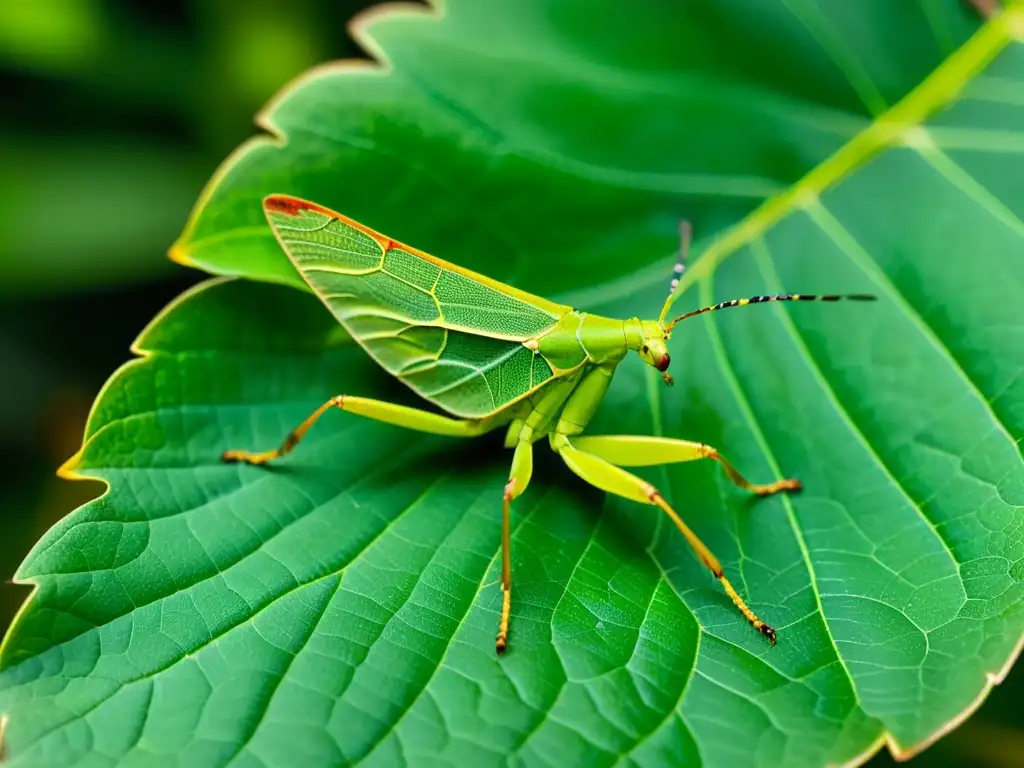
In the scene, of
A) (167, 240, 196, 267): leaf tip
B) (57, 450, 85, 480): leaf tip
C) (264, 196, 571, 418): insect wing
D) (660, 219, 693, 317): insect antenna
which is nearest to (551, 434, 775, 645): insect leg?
(264, 196, 571, 418): insect wing

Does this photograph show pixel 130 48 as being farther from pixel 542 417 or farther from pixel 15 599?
pixel 542 417

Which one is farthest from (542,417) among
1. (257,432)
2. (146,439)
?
(146,439)

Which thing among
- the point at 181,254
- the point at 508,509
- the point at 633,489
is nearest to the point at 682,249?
the point at 633,489

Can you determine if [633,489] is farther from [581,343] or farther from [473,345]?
[473,345]

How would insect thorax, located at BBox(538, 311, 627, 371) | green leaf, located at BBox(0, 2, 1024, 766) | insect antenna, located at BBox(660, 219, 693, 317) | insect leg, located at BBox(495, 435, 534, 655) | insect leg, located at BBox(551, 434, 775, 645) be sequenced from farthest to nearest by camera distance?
insect antenna, located at BBox(660, 219, 693, 317), insect thorax, located at BBox(538, 311, 627, 371), insect leg, located at BBox(551, 434, 775, 645), insect leg, located at BBox(495, 435, 534, 655), green leaf, located at BBox(0, 2, 1024, 766)

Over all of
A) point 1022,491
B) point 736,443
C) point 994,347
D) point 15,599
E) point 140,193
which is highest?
point 994,347

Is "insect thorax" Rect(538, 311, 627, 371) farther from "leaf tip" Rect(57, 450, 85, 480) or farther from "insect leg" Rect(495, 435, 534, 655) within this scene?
"leaf tip" Rect(57, 450, 85, 480)

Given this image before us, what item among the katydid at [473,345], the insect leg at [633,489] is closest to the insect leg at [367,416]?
the katydid at [473,345]
